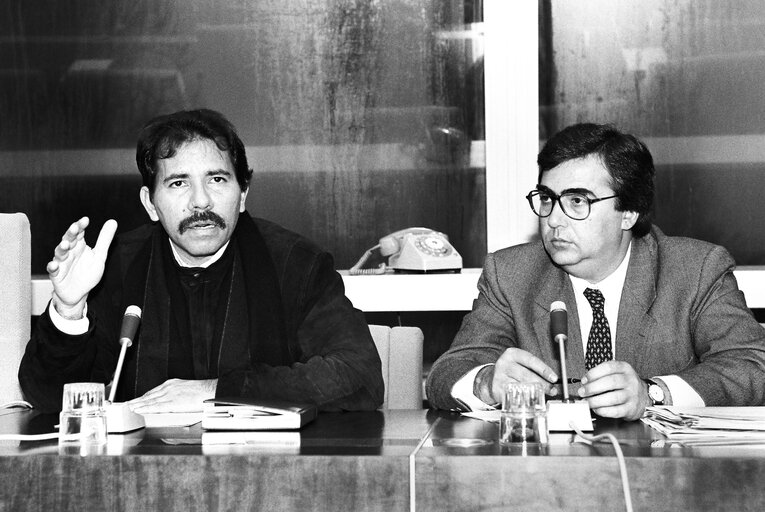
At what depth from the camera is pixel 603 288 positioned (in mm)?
2408

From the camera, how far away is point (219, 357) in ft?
7.53

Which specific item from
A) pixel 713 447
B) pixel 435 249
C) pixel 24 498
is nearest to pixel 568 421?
pixel 713 447

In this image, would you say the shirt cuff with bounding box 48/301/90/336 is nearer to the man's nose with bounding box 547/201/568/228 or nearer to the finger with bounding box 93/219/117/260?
the finger with bounding box 93/219/117/260

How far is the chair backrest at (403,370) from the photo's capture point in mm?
2422

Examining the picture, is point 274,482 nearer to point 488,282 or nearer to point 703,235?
point 488,282

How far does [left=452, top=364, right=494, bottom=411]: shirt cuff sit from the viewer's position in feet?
6.92

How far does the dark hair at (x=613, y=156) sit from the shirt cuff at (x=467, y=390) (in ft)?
1.84

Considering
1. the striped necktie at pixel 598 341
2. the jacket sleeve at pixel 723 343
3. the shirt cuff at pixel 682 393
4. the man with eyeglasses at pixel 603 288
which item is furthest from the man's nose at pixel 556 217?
the shirt cuff at pixel 682 393

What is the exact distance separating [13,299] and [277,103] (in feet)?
4.67

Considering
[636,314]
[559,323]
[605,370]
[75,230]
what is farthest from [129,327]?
[636,314]

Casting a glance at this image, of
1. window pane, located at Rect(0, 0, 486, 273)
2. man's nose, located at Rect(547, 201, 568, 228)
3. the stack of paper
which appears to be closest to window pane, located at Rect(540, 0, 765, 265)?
window pane, located at Rect(0, 0, 486, 273)

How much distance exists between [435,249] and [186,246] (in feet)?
3.45

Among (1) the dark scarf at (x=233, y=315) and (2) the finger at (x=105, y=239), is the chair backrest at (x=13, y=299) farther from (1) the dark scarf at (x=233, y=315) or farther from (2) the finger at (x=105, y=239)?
(2) the finger at (x=105, y=239)

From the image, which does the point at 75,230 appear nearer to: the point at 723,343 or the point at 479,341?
the point at 479,341
